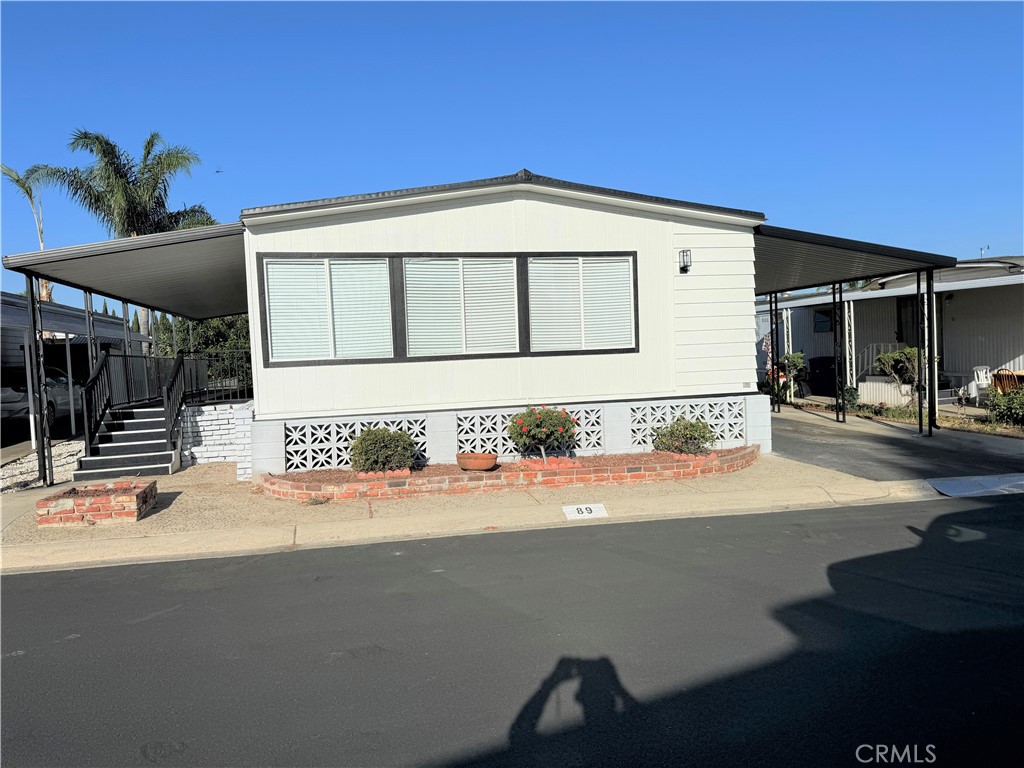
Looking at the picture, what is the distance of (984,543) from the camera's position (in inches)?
268

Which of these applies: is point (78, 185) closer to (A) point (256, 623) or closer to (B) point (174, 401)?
(B) point (174, 401)

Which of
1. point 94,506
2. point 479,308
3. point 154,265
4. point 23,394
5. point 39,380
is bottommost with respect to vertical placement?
point 94,506

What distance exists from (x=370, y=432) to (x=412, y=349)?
1512 mm

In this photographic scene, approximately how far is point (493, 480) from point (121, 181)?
17796mm

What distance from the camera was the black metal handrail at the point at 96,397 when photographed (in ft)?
37.9

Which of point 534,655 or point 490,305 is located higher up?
point 490,305

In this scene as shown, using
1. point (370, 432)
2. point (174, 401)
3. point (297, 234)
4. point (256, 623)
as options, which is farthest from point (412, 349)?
point (256, 623)

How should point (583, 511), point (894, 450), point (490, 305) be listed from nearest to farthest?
1. point (583, 511)
2. point (490, 305)
3. point (894, 450)

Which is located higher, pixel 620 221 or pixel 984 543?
pixel 620 221

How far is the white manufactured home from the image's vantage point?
412 inches

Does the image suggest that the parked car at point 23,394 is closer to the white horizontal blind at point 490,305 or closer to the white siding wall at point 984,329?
the white horizontal blind at point 490,305

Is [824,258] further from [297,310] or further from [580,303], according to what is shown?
[297,310]

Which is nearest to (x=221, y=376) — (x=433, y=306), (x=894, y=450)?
(x=433, y=306)

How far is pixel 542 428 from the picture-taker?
1027 centimetres
